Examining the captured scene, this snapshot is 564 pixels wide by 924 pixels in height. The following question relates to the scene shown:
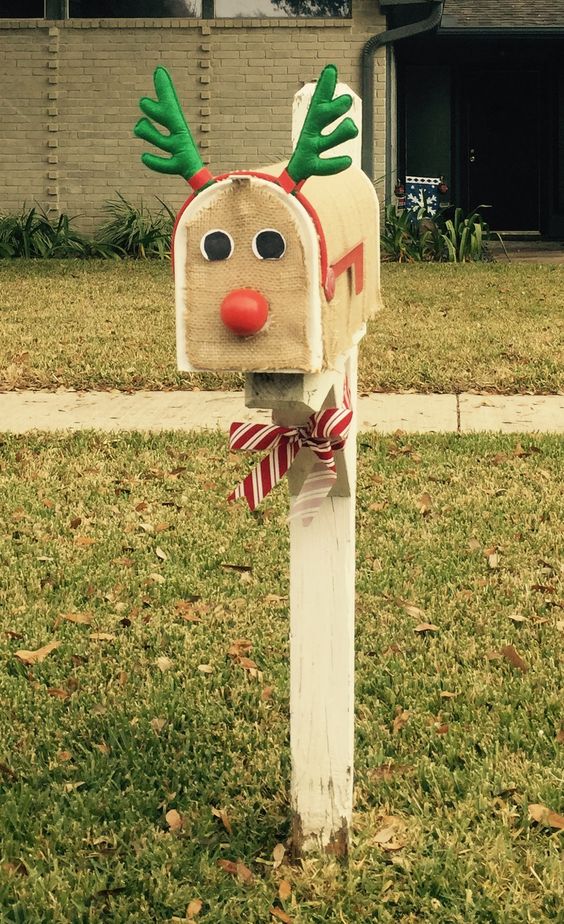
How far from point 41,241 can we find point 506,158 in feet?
30.0

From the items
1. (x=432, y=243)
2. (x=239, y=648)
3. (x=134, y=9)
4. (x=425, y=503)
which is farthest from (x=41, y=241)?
(x=239, y=648)

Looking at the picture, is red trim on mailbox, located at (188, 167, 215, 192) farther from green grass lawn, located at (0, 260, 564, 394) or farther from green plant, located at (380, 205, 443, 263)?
green plant, located at (380, 205, 443, 263)

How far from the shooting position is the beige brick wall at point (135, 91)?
1570cm

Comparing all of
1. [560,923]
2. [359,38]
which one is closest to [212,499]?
[560,923]

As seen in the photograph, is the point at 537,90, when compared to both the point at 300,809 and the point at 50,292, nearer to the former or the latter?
the point at 50,292

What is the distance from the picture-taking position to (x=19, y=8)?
53.6 feet

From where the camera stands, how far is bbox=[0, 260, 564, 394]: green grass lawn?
787cm

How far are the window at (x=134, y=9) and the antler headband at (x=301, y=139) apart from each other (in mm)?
14693

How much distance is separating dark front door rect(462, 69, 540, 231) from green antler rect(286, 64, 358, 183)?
19.3 meters

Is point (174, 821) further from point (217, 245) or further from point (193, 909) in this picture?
point (217, 245)

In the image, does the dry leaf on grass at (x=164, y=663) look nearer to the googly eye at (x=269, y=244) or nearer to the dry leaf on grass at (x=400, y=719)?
the dry leaf on grass at (x=400, y=719)

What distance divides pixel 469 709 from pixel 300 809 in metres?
0.95

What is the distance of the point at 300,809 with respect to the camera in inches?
110

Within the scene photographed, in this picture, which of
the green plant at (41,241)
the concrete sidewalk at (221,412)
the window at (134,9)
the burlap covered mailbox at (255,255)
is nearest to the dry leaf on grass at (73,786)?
the burlap covered mailbox at (255,255)
